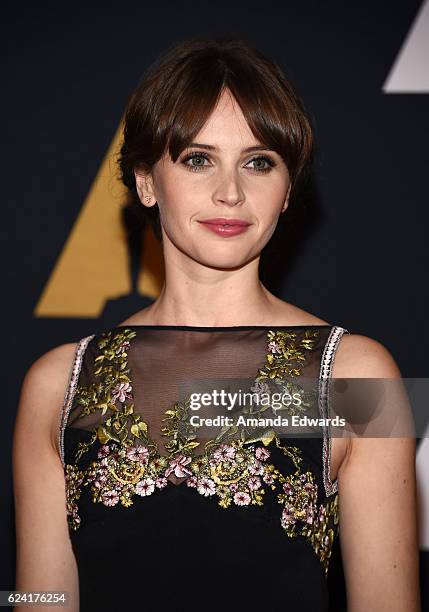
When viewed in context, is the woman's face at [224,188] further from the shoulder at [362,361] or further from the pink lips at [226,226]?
the shoulder at [362,361]

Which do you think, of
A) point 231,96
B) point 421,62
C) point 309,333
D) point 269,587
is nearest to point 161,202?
point 231,96

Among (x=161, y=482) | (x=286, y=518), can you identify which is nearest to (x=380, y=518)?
(x=286, y=518)

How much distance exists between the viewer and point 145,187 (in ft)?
5.44

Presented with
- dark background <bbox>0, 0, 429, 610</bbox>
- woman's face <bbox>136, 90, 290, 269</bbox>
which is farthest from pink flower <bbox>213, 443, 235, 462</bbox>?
dark background <bbox>0, 0, 429, 610</bbox>

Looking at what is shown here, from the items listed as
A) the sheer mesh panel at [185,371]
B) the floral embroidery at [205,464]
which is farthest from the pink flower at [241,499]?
the sheer mesh panel at [185,371]

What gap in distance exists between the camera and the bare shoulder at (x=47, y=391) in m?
1.64

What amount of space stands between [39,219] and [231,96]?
A: 841 mm

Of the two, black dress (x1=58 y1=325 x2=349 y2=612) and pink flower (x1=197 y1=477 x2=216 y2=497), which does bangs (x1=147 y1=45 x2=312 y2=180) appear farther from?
pink flower (x1=197 y1=477 x2=216 y2=497)

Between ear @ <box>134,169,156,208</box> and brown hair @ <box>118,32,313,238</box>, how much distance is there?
0.03 meters

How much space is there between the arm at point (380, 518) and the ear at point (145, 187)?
1.64ft

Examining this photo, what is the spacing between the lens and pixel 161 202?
1.60 m

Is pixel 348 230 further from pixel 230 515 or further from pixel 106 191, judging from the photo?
pixel 230 515

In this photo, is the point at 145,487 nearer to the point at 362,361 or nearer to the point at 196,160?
the point at 362,361

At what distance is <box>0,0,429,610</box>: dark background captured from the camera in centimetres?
216
